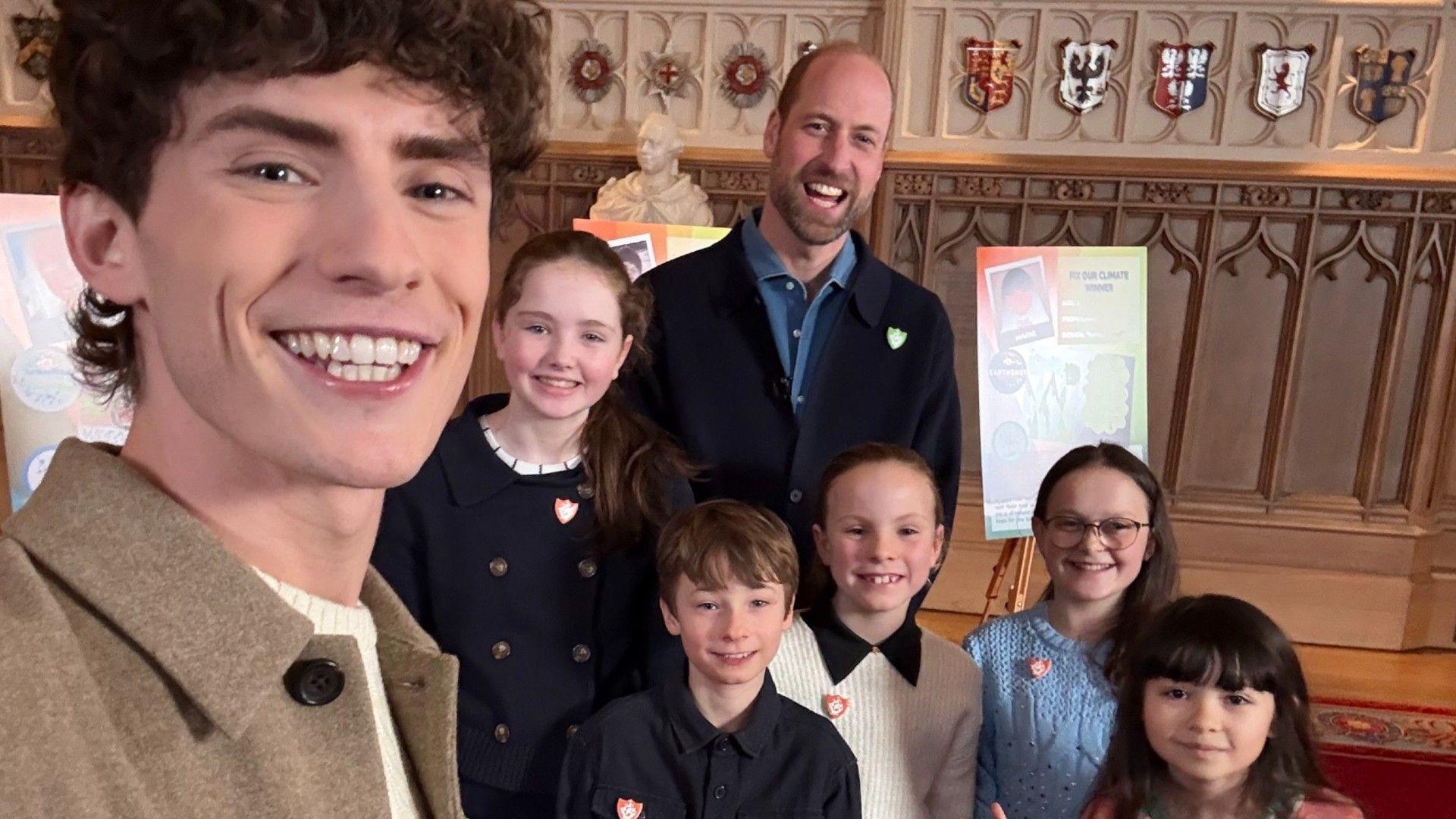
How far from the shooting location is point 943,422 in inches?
89.4

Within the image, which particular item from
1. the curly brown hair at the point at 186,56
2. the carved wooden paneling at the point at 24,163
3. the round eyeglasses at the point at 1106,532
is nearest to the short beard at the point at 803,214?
the round eyeglasses at the point at 1106,532

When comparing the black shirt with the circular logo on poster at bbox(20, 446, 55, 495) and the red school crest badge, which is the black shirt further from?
the circular logo on poster at bbox(20, 446, 55, 495)

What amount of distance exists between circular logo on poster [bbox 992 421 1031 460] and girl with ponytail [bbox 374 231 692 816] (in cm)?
208

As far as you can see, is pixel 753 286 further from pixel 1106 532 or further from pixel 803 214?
pixel 1106 532

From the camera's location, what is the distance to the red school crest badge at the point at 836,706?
1868 millimetres

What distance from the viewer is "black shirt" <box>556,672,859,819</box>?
5.49ft

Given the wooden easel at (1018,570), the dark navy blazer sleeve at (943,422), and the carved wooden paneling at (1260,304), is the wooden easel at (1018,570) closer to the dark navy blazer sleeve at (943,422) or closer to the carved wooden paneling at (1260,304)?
the dark navy blazer sleeve at (943,422)

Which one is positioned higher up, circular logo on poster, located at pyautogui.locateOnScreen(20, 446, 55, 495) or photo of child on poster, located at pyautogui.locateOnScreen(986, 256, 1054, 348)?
photo of child on poster, located at pyautogui.locateOnScreen(986, 256, 1054, 348)

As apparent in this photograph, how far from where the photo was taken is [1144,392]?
12.1 feet

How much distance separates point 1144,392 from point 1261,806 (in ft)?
7.88

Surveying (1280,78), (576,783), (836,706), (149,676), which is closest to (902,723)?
(836,706)

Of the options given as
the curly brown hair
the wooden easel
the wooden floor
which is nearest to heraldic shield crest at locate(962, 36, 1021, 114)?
the wooden easel

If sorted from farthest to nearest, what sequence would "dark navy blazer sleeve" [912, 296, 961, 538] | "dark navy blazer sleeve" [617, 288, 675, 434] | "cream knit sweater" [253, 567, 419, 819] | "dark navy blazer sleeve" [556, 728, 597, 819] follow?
"dark navy blazer sleeve" [912, 296, 961, 538]
"dark navy blazer sleeve" [617, 288, 675, 434]
"dark navy blazer sleeve" [556, 728, 597, 819]
"cream knit sweater" [253, 567, 419, 819]

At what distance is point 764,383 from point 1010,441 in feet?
5.94
